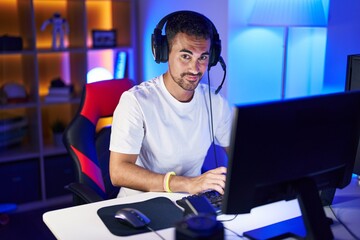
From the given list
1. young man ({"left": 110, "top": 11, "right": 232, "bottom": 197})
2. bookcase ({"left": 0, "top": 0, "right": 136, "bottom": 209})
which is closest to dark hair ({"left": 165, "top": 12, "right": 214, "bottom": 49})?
young man ({"left": 110, "top": 11, "right": 232, "bottom": 197})

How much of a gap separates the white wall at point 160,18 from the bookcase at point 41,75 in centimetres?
7

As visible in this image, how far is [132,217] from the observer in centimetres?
130

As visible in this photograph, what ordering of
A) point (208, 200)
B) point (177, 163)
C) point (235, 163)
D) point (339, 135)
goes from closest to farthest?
point (235, 163) → point (339, 135) → point (208, 200) → point (177, 163)

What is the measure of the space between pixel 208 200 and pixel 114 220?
0.28 metres

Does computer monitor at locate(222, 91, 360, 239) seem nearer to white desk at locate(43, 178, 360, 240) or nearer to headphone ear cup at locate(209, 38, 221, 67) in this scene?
white desk at locate(43, 178, 360, 240)

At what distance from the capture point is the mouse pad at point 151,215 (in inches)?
50.4

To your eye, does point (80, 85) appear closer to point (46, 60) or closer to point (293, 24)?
point (46, 60)

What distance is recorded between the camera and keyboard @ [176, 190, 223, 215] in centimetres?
129

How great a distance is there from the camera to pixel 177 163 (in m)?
1.81

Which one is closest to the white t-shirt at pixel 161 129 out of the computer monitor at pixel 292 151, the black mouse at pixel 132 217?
the black mouse at pixel 132 217

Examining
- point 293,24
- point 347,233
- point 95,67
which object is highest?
point 293,24

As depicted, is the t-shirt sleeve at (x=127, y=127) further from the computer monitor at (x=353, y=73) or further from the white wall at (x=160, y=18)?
the white wall at (x=160, y=18)

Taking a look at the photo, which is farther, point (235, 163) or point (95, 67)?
point (95, 67)

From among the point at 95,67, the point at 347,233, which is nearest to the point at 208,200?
the point at 347,233
